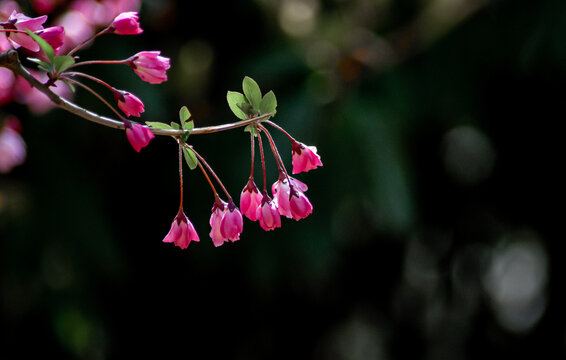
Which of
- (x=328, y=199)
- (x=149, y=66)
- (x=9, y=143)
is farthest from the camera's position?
(x=328, y=199)

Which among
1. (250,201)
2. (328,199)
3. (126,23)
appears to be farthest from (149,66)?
(328,199)

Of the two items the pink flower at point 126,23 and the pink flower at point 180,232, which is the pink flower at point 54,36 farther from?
the pink flower at point 180,232

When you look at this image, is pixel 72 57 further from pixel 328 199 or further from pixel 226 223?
pixel 328 199

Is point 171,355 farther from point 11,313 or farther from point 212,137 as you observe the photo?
point 212,137

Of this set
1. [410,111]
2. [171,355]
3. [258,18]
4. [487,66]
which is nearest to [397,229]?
[410,111]

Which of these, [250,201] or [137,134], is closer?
[137,134]

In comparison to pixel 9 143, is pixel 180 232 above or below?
above
